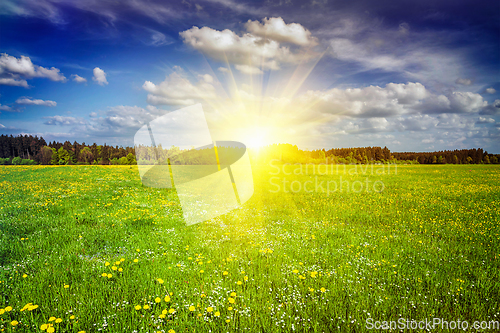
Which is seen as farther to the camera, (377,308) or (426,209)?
(426,209)

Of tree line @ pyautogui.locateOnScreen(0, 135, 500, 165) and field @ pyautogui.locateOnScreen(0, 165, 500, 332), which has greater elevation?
tree line @ pyautogui.locateOnScreen(0, 135, 500, 165)

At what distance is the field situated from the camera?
178 inches

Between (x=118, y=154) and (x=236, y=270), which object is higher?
(x=118, y=154)

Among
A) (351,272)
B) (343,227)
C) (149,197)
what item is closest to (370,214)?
(343,227)

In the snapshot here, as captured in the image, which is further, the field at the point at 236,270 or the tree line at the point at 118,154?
the tree line at the point at 118,154

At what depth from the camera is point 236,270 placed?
21.1ft

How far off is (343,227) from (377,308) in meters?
6.24

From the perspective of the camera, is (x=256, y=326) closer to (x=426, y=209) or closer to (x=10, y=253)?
(x=10, y=253)

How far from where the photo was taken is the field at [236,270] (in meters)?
4.52

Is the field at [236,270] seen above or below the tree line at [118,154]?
below

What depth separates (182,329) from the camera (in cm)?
418

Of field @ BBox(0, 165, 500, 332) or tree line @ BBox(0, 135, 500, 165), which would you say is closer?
field @ BBox(0, 165, 500, 332)

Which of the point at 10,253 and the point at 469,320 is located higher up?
the point at 10,253

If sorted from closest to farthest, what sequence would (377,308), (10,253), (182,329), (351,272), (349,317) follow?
(182,329), (349,317), (377,308), (351,272), (10,253)
